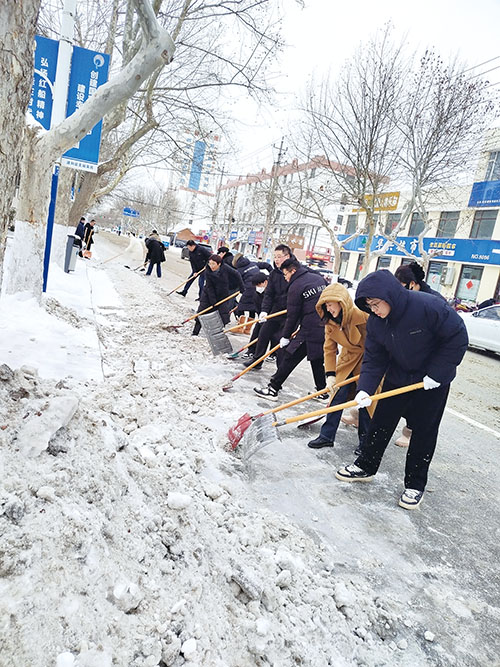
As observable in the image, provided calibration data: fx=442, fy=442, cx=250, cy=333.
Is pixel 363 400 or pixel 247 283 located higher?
pixel 247 283

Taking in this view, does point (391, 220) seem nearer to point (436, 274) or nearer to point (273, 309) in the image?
point (436, 274)

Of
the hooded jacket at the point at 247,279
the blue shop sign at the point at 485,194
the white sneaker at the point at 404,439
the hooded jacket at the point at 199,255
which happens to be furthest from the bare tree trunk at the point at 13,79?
the blue shop sign at the point at 485,194

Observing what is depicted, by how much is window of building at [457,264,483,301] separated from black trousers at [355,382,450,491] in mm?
22682

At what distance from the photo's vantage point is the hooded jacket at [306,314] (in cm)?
496

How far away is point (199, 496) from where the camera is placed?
107 inches

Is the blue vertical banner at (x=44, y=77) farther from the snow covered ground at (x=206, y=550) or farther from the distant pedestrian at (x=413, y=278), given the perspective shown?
the distant pedestrian at (x=413, y=278)

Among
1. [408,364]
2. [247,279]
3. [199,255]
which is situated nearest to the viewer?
[408,364]

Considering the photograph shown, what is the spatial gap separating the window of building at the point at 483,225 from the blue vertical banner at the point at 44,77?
2288 centimetres

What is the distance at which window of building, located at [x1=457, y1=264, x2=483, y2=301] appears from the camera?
23984 mm

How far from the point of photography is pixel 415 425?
10.8ft

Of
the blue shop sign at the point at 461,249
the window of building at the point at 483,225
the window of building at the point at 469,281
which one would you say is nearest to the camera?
the blue shop sign at the point at 461,249

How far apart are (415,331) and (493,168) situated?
25.4 meters

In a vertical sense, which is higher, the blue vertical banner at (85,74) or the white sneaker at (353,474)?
the blue vertical banner at (85,74)

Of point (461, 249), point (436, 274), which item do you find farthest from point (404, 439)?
point (436, 274)
